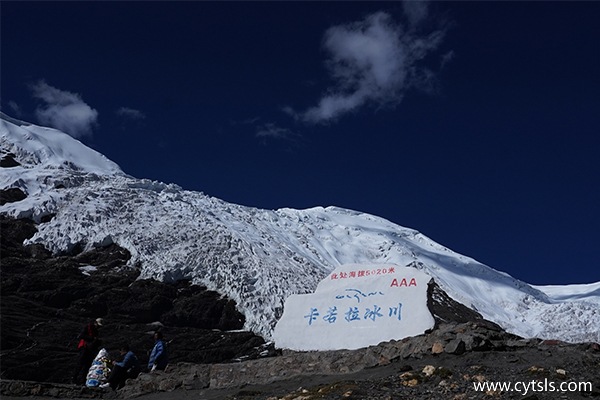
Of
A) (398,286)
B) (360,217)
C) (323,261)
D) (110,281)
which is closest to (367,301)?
(398,286)

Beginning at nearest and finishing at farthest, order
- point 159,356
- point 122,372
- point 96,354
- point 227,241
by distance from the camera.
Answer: point 122,372
point 159,356
point 96,354
point 227,241

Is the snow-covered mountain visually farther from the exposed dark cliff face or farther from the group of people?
the group of people

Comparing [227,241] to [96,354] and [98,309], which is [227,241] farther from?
[96,354]

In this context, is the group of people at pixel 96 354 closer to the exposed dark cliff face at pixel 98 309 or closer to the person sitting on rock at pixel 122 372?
the person sitting on rock at pixel 122 372

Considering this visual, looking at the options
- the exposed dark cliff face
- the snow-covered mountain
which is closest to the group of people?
the exposed dark cliff face

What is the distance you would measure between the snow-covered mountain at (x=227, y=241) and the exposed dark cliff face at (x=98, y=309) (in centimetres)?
133

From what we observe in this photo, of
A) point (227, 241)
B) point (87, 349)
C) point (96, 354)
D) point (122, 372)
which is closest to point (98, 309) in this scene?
point (227, 241)

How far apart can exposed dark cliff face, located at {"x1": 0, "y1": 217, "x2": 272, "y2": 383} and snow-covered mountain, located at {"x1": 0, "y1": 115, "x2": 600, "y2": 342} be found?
Result: 1.33 m

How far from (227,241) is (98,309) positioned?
38.2 ft

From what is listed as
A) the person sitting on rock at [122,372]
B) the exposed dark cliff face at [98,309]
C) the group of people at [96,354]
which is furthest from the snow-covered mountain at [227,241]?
the person sitting on rock at [122,372]

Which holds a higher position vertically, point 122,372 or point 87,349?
point 87,349

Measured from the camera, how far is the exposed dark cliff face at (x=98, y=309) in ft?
134

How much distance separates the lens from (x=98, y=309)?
4925 centimetres

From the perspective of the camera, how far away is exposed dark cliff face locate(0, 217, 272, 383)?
134 ft
